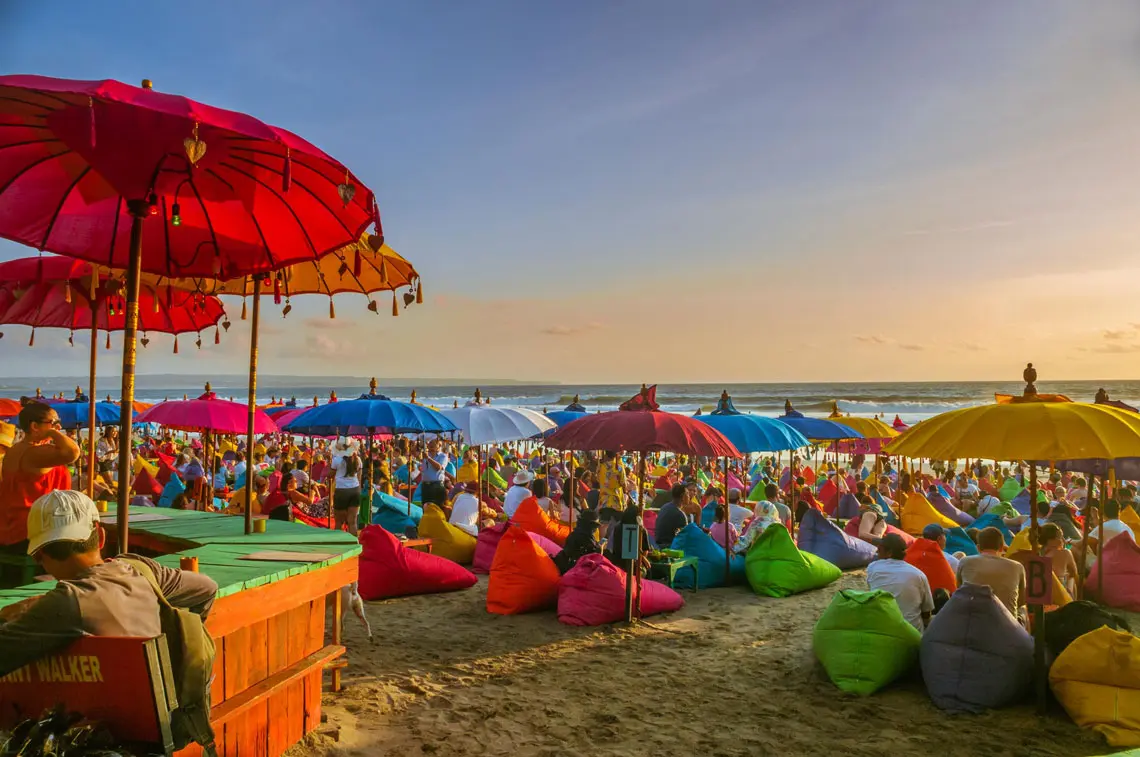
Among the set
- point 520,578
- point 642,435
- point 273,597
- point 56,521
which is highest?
point 642,435

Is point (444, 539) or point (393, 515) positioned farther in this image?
point (393, 515)

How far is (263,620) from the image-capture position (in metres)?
3.61

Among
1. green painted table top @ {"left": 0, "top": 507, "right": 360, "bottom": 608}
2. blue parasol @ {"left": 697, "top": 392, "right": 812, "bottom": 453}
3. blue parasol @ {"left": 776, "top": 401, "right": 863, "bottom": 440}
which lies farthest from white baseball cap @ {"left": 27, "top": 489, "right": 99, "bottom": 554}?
blue parasol @ {"left": 776, "top": 401, "right": 863, "bottom": 440}

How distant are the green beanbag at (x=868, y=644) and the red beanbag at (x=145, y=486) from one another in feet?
36.7

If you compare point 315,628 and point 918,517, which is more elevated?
point 315,628

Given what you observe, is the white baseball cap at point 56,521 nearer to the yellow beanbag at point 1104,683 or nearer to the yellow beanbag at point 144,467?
the yellow beanbag at point 1104,683

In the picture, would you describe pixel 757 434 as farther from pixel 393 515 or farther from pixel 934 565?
pixel 393 515

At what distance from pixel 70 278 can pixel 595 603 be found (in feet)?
16.6

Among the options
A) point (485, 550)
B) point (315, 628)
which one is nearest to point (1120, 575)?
point (485, 550)

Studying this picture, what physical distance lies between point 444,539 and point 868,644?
221 inches

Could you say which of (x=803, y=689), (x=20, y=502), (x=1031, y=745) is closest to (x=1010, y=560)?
(x=1031, y=745)

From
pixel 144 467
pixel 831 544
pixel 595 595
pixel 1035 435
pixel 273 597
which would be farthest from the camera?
pixel 144 467

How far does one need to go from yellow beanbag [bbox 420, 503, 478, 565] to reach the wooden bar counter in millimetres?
4729

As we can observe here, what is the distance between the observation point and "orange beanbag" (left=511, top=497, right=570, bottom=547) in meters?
9.76
